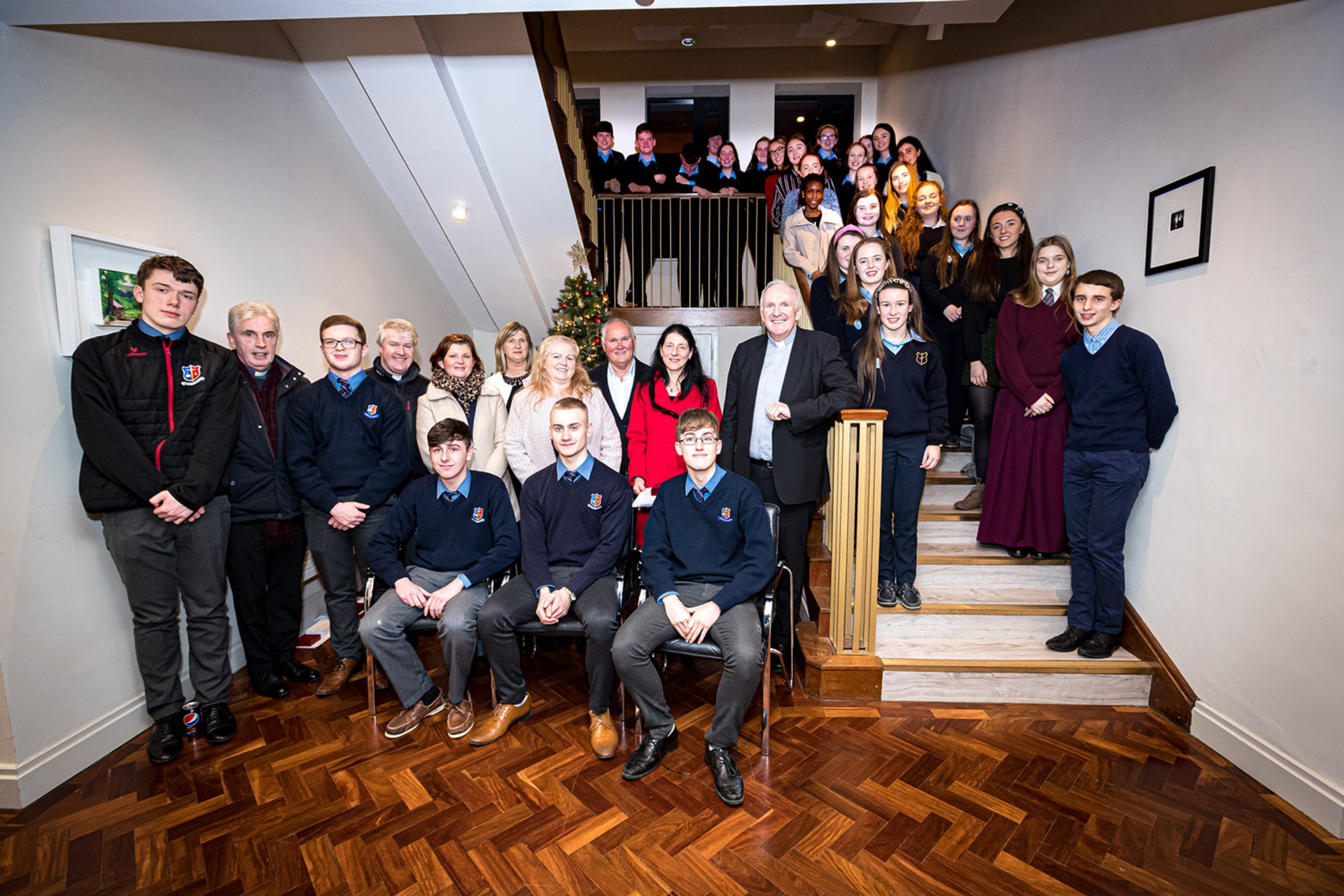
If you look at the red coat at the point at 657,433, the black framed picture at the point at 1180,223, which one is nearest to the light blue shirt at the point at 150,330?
the red coat at the point at 657,433

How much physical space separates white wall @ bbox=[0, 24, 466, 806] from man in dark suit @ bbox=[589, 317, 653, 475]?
1.75 meters

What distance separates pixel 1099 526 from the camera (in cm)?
272

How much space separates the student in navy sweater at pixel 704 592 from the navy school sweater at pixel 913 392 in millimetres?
845

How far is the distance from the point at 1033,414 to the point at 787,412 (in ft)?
4.34

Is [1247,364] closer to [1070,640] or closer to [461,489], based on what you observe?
[1070,640]

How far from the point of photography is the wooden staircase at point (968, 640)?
2732 mm

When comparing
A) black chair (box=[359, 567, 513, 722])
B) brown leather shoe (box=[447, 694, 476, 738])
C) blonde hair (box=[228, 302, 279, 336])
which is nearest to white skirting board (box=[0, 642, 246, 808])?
black chair (box=[359, 567, 513, 722])

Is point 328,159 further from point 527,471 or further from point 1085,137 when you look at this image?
point 1085,137

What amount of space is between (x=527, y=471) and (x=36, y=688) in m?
1.90

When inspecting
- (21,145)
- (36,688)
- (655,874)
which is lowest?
(655,874)

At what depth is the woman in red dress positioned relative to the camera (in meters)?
3.05

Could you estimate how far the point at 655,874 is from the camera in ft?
5.98

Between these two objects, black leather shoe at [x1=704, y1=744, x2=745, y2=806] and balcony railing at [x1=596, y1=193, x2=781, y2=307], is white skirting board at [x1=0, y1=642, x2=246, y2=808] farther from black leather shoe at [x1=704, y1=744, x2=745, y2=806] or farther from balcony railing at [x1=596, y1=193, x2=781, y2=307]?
balcony railing at [x1=596, y1=193, x2=781, y2=307]

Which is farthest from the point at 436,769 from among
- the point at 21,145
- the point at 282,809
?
the point at 21,145
